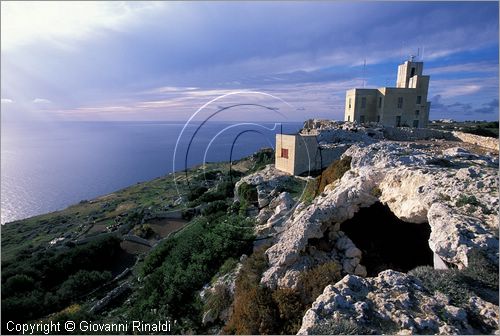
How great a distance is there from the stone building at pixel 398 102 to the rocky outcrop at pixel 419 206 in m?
19.7

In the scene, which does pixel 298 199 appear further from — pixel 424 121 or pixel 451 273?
pixel 424 121

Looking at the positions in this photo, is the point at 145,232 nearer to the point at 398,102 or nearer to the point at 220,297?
the point at 220,297

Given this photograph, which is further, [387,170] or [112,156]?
[112,156]

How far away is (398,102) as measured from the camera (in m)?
31.6

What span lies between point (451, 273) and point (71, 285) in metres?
17.3

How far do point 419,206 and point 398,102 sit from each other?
85.7ft

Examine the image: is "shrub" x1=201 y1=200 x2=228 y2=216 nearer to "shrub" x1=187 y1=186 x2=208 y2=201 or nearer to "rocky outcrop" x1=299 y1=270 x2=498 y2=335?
"shrub" x1=187 y1=186 x2=208 y2=201

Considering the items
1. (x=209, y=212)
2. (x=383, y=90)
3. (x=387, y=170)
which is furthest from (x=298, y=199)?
(x=383, y=90)

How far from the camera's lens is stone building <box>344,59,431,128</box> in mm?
31438

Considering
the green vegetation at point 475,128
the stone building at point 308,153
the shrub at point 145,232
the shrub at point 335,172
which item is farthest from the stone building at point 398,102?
Answer: the shrub at point 145,232

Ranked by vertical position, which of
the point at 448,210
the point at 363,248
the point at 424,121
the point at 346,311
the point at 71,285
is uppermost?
the point at 424,121

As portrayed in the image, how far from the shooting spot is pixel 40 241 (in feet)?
102

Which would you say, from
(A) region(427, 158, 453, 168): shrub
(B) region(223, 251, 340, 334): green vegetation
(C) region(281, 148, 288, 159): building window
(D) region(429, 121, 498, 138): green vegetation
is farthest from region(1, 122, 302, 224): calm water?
(B) region(223, 251, 340, 334): green vegetation

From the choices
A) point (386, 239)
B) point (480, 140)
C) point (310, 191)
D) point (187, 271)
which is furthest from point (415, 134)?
point (187, 271)
